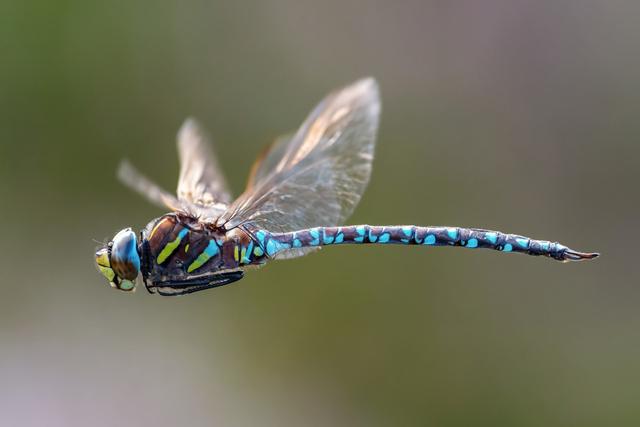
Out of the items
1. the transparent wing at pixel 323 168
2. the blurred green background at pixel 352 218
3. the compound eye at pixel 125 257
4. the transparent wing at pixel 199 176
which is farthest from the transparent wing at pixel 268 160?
the blurred green background at pixel 352 218

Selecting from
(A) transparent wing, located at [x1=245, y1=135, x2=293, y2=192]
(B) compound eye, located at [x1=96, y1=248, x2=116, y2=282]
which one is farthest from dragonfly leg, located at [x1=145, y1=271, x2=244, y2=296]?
(A) transparent wing, located at [x1=245, y1=135, x2=293, y2=192]

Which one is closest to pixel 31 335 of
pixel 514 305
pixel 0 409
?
pixel 0 409

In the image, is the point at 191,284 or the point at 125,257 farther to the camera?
the point at 191,284

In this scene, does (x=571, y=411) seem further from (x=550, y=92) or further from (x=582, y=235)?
(x=550, y=92)

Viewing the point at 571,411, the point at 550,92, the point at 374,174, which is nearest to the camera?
the point at 571,411

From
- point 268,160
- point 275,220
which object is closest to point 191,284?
point 275,220

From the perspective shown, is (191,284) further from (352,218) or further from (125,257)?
(352,218)
